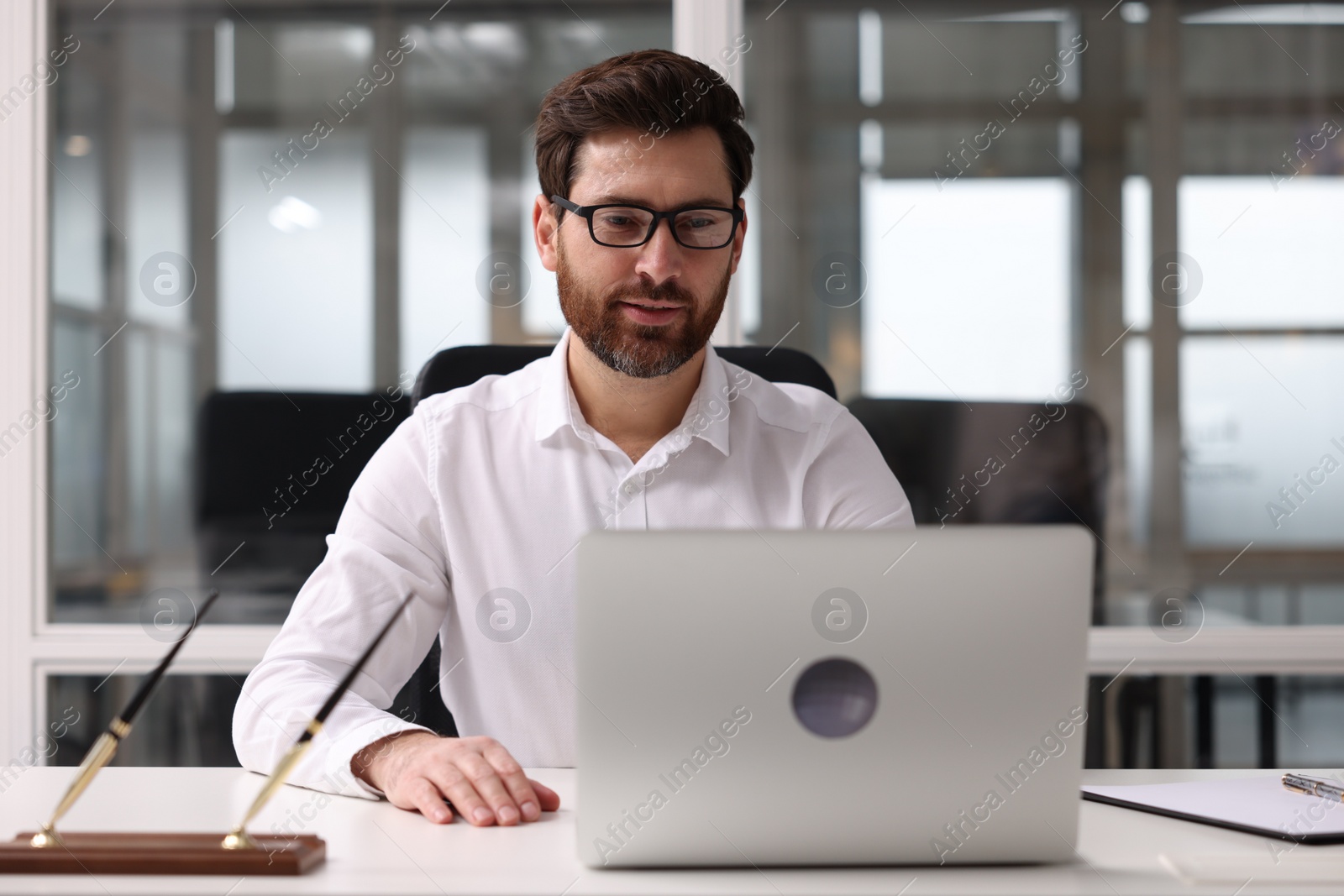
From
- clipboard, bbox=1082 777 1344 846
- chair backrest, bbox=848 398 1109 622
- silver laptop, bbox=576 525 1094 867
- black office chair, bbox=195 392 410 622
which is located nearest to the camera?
silver laptop, bbox=576 525 1094 867

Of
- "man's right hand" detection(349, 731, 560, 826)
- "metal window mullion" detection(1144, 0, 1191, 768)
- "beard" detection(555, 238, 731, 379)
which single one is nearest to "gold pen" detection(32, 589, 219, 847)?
"man's right hand" detection(349, 731, 560, 826)

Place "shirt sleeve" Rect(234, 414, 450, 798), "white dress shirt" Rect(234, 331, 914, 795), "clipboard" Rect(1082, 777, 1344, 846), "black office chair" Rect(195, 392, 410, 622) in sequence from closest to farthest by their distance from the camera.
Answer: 1. "clipboard" Rect(1082, 777, 1344, 846)
2. "shirt sleeve" Rect(234, 414, 450, 798)
3. "white dress shirt" Rect(234, 331, 914, 795)
4. "black office chair" Rect(195, 392, 410, 622)

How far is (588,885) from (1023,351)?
1.95 metres

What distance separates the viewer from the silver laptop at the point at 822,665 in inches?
30.2

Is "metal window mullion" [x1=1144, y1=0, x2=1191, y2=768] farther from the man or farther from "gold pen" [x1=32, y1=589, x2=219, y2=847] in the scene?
"gold pen" [x1=32, y1=589, x2=219, y2=847]

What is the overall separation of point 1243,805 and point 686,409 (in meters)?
0.91

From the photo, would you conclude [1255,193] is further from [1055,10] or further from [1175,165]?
[1055,10]

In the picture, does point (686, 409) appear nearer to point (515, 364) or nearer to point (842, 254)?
point (515, 364)

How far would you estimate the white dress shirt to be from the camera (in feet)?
5.10

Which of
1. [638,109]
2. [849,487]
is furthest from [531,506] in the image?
[638,109]

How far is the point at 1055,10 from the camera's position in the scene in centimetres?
250

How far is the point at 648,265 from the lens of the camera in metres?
1.60

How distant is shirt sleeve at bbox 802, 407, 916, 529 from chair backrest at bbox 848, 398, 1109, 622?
2.47 feet

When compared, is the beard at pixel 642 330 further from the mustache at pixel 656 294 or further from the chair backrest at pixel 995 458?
the chair backrest at pixel 995 458
